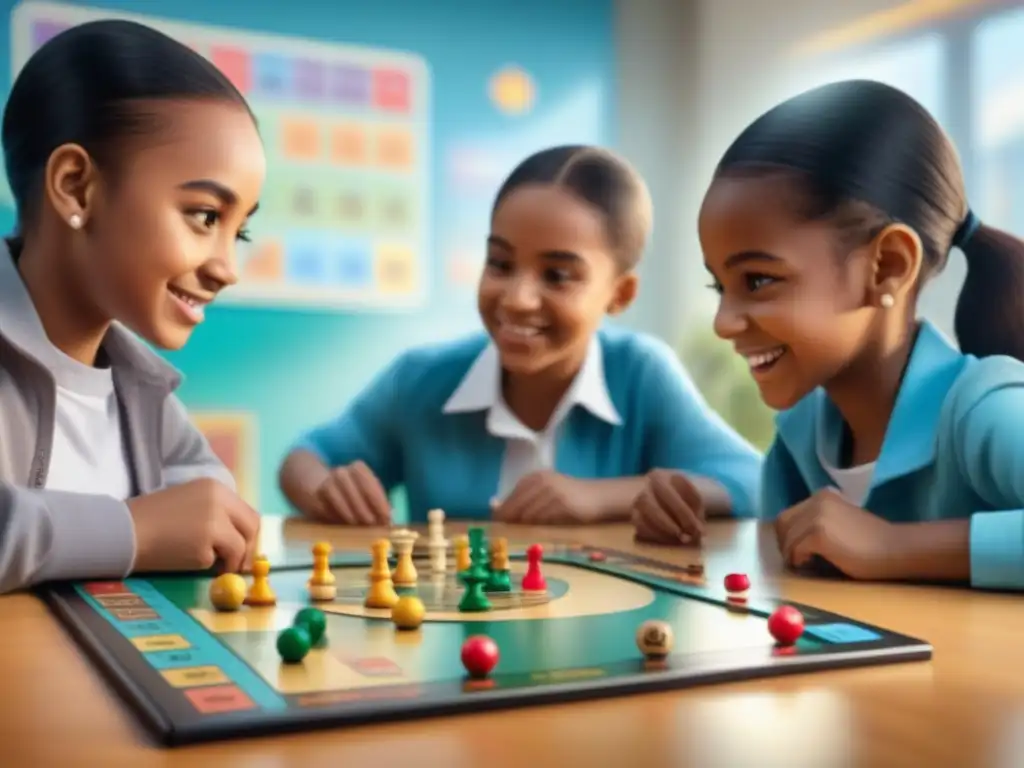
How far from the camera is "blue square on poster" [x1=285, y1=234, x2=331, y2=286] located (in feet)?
8.62

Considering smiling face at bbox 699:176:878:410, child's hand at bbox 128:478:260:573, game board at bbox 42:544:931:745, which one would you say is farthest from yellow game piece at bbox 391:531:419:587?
smiling face at bbox 699:176:878:410

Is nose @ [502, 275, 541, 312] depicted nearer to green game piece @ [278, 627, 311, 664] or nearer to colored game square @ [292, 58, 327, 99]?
green game piece @ [278, 627, 311, 664]

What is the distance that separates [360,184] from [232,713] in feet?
7.74

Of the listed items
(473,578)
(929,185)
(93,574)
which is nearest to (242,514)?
(93,574)

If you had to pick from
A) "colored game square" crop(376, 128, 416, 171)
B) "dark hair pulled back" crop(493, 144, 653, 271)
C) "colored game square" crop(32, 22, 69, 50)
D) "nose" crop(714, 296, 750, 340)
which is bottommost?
"nose" crop(714, 296, 750, 340)

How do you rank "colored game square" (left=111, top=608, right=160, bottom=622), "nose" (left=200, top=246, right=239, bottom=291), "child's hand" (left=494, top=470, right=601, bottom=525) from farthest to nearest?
1. "child's hand" (left=494, top=470, right=601, bottom=525)
2. "nose" (left=200, top=246, right=239, bottom=291)
3. "colored game square" (left=111, top=608, right=160, bottom=622)

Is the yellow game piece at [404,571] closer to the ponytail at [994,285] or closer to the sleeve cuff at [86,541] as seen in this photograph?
the sleeve cuff at [86,541]

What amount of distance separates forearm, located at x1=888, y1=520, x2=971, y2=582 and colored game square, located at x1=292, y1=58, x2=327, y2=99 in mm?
2126

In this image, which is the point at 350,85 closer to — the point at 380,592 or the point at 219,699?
the point at 380,592

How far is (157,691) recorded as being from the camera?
0.46 m

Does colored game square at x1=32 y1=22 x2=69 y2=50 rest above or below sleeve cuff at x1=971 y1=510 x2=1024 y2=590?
above

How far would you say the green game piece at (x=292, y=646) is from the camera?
1.69 ft

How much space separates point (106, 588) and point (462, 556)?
10.1 inches

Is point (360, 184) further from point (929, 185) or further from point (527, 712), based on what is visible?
point (527, 712)
